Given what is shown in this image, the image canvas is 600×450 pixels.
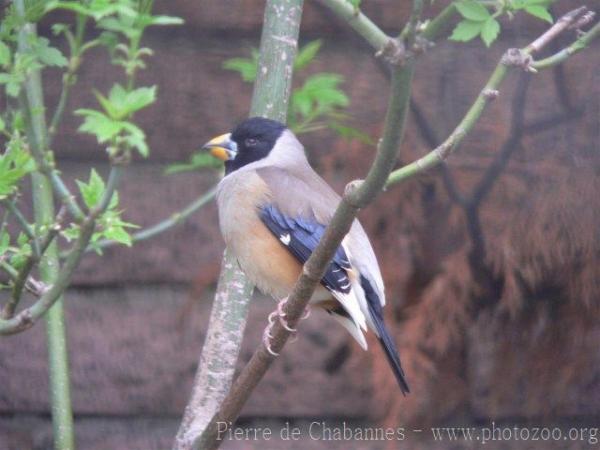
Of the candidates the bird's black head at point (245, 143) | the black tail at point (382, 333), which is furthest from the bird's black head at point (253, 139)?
the black tail at point (382, 333)

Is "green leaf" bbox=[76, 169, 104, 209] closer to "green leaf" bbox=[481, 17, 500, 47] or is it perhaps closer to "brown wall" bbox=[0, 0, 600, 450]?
"green leaf" bbox=[481, 17, 500, 47]

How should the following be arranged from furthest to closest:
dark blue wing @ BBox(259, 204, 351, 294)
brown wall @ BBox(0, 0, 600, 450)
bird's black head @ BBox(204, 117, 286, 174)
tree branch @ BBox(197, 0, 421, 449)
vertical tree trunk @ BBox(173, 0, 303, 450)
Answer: brown wall @ BBox(0, 0, 600, 450) → bird's black head @ BBox(204, 117, 286, 174) → dark blue wing @ BBox(259, 204, 351, 294) → vertical tree trunk @ BBox(173, 0, 303, 450) → tree branch @ BBox(197, 0, 421, 449)

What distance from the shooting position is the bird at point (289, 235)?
2102mm

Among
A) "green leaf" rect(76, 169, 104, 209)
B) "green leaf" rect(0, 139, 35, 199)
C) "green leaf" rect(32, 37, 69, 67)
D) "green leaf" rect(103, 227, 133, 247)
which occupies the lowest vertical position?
"green leaf" rect(103, 227, 133, 247)

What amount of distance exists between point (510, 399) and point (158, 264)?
90 cm

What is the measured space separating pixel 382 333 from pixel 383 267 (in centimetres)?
46

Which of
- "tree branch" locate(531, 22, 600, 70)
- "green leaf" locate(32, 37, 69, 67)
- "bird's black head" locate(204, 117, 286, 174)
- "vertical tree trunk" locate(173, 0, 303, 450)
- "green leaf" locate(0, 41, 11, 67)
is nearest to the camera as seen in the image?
"green leaf" locate(0, 41, 11, 67)

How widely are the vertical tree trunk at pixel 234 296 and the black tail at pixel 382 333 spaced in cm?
24

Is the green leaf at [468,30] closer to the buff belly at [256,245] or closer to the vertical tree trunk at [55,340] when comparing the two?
the buff belly at [256,245]

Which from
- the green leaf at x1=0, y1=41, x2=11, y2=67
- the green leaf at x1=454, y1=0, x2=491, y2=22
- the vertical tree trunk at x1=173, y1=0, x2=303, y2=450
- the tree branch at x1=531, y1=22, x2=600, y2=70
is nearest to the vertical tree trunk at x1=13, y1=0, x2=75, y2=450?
the vertical tree trunk at x1=173, y1=0, x2=303, y2=450

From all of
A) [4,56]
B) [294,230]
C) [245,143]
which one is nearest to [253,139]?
[245,143]

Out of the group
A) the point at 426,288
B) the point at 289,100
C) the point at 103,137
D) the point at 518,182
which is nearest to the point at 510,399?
the point at 426,288

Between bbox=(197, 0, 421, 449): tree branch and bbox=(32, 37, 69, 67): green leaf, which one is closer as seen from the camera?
bbox=(197, 0, 421, 449): tree branch

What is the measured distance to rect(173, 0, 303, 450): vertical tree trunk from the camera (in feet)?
6.86
